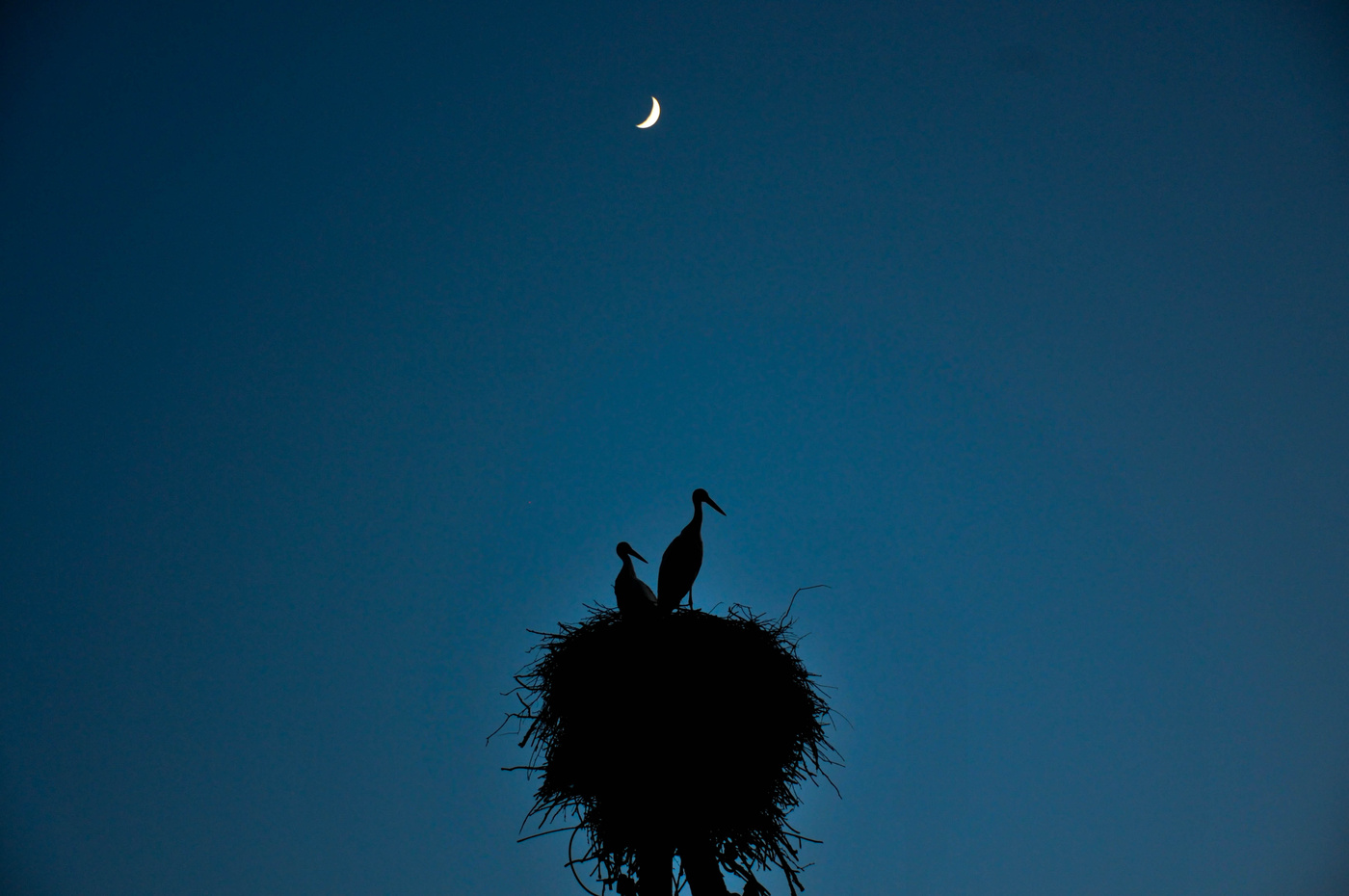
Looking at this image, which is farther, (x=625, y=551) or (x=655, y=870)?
(x=625, y=551)

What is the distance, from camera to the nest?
3.18m

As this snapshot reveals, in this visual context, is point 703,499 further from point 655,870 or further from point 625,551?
point 655,870

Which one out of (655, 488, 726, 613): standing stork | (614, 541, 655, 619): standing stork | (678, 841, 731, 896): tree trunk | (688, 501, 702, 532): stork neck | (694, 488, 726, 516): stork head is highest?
(694, 488, 726, 516): stork head

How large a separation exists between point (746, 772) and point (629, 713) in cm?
64

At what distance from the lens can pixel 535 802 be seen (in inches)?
143

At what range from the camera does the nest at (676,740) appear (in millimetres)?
3184

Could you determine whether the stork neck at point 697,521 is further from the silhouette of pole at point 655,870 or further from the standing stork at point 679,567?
the silhouette of pole at point 655,870

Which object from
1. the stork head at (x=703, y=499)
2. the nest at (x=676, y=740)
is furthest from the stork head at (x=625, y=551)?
the nest at (x=676, y=740)

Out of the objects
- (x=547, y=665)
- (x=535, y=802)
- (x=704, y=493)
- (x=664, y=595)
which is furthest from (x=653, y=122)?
(x=535, y=802)

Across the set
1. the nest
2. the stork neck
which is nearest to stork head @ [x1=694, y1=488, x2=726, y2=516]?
the stork neck

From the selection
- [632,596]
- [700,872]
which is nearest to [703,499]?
[632,596]

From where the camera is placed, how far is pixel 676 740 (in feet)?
10.6

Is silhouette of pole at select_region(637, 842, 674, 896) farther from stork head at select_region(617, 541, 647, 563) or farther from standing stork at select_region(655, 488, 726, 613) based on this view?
stork head at select_region(617, 541, 647, 563)

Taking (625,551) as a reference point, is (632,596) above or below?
below
